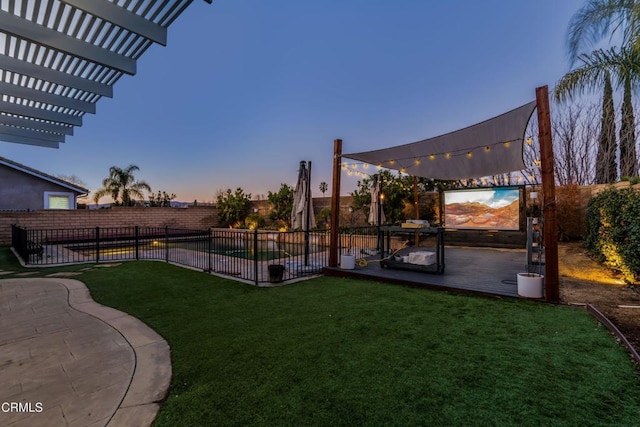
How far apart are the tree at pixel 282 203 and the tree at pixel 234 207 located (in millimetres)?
2851

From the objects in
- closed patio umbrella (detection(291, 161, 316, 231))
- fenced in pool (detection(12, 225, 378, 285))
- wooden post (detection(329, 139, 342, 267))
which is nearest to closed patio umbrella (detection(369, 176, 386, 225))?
fenced in pool (detection(12, 225, 378, 285))

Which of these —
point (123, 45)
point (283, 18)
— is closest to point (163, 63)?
point (283, 18)

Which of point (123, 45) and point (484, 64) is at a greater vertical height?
point (484, 64)

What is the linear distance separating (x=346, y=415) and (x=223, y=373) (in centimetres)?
113

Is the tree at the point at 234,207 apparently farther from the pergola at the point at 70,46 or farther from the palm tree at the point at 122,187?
the pergola at the point at 70,46

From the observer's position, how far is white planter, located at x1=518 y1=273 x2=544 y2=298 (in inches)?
159

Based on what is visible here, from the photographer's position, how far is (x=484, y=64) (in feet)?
37.8

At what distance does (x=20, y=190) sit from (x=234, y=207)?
34.1ft

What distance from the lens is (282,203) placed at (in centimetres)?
1527

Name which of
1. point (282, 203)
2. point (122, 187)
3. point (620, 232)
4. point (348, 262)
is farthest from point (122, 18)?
point (122, 187)

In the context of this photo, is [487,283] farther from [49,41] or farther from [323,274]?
[49,41]

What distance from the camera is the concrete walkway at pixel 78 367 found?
1896mm

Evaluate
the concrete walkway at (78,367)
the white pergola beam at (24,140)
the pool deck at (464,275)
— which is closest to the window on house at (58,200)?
the white pergola beam at (24,140)

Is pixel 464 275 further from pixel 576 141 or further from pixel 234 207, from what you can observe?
pixel 234 207
